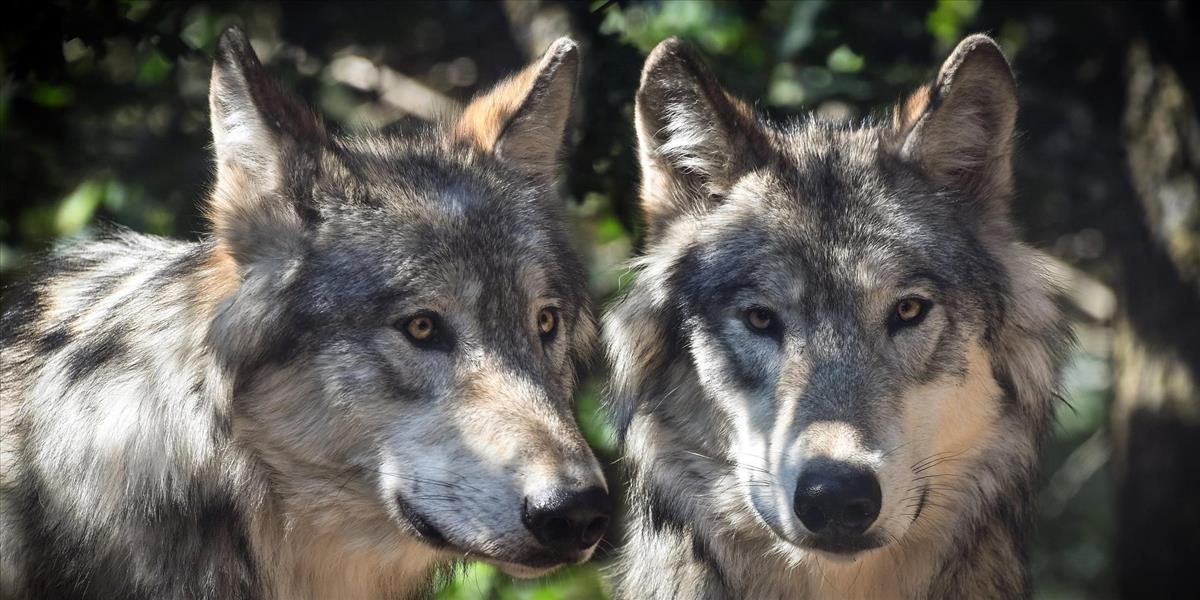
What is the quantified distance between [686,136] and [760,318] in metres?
0.68

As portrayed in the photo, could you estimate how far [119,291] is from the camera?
151 inches

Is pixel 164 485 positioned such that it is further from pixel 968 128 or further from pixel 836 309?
pixel 968 128

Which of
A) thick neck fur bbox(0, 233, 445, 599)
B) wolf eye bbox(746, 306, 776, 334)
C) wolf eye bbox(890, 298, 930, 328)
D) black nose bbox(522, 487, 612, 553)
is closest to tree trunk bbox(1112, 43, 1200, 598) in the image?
wolf eye bbox(890, 298, 930, 328)

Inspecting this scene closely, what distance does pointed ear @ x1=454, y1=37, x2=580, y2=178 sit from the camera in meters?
4.13

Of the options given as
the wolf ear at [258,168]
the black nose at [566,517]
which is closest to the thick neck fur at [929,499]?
the black nose at [566,517]

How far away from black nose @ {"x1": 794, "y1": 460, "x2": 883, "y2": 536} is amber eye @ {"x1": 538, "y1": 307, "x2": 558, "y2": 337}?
0.95 metres

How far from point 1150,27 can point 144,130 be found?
4997mm

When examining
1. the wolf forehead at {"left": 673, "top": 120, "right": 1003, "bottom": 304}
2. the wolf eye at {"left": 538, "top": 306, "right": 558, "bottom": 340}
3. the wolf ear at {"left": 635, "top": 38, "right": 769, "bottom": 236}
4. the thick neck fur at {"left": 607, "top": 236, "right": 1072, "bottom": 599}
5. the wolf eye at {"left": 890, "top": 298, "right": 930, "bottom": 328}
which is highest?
the wolf ear at {"left": 635, "top": 38, "right": 769, "bottom": 236}

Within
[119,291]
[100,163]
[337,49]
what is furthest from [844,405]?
[100,163]

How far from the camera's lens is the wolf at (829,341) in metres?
3.54

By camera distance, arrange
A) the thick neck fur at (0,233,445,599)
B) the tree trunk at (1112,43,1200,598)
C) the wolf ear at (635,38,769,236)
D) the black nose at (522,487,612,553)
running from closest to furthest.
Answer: the black nose at (522,487,612,553), the thick neck fur at (0,233,445,599), the wolf ear at (635,38,769,236), the tree trunk at (1112,43,1200,598)

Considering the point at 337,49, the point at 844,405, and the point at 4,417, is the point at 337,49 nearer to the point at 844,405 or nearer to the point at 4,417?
the point at 4,417

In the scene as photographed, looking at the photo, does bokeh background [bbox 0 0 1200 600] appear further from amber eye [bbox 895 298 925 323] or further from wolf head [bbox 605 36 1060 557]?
amber eye [bbox 895 298 925 323]

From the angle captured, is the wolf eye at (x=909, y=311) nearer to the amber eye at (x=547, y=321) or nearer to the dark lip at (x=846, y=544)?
the dark lip at (x=846, y=544)
